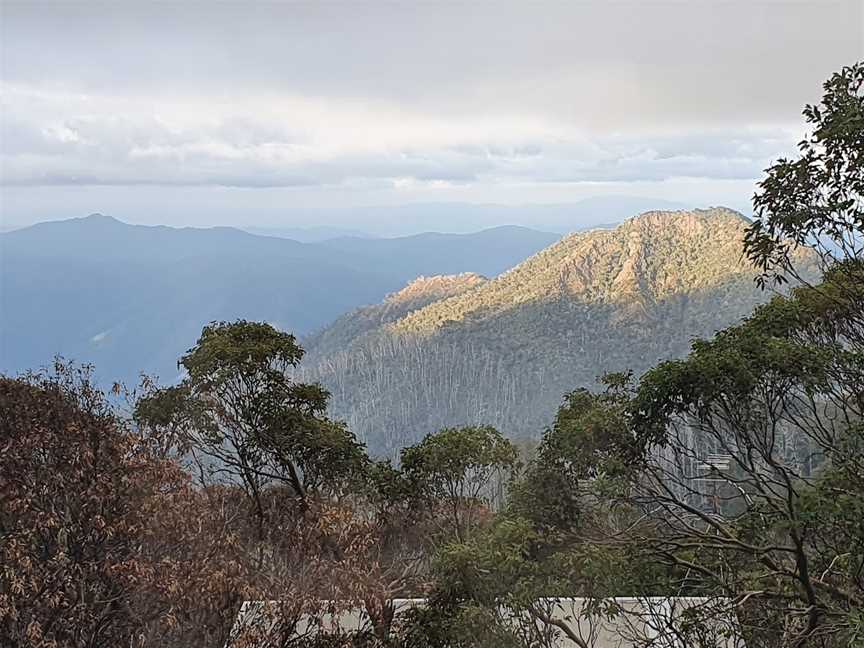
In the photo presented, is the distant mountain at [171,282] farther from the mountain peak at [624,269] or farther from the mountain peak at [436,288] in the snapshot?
the mountain peak at [624,269]

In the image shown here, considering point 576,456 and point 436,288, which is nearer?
point 576,456

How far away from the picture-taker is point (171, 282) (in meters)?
146

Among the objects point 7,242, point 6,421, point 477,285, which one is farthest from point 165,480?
point 7,242

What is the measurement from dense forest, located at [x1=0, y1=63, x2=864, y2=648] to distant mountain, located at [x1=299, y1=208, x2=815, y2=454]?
30.2 meters

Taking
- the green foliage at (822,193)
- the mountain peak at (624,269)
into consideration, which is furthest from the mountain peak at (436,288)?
the green foliage at (822,193)

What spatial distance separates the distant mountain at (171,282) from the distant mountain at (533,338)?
6830 cm

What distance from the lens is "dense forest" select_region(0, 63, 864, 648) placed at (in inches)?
161

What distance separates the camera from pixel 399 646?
18.7 ft

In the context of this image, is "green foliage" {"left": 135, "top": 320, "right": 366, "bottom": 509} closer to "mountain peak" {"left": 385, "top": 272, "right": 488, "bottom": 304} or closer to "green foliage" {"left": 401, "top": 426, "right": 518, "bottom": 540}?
"green foliage" {"left": 401, "top": 426, "right": 518, "bottom": 540}

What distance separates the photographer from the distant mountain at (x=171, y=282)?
418ft

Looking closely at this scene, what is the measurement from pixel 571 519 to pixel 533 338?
123 feet

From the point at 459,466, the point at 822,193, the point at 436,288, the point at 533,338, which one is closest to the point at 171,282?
the point at 436,288

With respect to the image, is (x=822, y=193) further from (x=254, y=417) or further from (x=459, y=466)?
(x=254, y=417)

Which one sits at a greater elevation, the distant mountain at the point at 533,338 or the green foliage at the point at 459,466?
the green foliage at the point at 459,466
